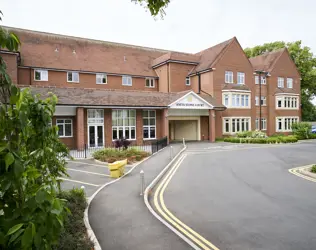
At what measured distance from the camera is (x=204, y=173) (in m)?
13.2

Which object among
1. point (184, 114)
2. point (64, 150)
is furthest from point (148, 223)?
point (184, 114)

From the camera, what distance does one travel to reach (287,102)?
39438mm

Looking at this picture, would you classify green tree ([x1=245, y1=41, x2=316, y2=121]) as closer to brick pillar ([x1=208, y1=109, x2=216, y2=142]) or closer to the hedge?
the hedge

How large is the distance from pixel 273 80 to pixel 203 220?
37.2 metres

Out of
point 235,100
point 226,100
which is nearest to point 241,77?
point 235,100

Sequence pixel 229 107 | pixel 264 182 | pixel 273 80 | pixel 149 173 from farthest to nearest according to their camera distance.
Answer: pixel 273 80 → pixel 229 107 → pixel 149 173 → pixel 264 182

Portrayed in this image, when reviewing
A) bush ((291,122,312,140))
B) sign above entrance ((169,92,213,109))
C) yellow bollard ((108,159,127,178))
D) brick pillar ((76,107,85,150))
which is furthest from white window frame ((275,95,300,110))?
yellow bollard ((108,159,127,178))

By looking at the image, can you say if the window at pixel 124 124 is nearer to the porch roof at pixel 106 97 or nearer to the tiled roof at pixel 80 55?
the porch roof at pixel 106 97

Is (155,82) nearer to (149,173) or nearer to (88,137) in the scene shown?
(88,137)

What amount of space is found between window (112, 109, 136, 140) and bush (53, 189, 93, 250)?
1793 centimetres

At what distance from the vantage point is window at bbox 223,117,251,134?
1304 inches

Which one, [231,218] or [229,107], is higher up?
[229,107]

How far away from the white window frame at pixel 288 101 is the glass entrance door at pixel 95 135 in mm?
27735

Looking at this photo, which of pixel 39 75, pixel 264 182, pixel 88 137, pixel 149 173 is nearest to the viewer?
pixel 264 182
